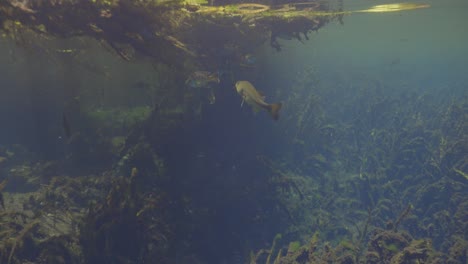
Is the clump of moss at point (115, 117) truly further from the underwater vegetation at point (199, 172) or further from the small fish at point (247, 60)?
the small fish at point (247, 60)

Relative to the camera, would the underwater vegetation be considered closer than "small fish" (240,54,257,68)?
Yes

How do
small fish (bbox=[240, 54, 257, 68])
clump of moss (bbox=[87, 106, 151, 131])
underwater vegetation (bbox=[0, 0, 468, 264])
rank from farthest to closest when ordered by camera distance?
clump of moss (bbox=[87, 106, 151, 131]) < small fish (bbox=[240, 54, 257, 68]) < underwater vegetation (bbox=[0, 0, 468, 264])

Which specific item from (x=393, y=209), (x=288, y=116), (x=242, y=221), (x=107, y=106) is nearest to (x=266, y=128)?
(x=288, y=116)

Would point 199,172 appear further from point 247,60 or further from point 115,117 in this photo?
point 115,117

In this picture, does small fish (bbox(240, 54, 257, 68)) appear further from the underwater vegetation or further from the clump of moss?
the clump of moss

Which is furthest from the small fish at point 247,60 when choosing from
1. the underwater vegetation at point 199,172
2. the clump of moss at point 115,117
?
the clump of moss at point 115,117

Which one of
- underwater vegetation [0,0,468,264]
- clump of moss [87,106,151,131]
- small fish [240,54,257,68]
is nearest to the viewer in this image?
underwater vegetation [0,0,468,264]

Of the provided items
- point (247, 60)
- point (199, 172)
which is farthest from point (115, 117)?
point (247, 60)

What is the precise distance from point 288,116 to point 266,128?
9.45 feet

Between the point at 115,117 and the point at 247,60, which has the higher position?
the point at 247,60

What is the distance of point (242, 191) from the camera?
12367 mm

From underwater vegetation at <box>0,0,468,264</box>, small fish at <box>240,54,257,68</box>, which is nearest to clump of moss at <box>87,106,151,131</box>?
underwater vegetation at <box>0,0,468,264</box>

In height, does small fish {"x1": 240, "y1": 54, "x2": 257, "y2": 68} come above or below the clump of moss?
above

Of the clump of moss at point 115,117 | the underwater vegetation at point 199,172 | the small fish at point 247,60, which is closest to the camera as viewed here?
the underwater vegetation at point 199,172
